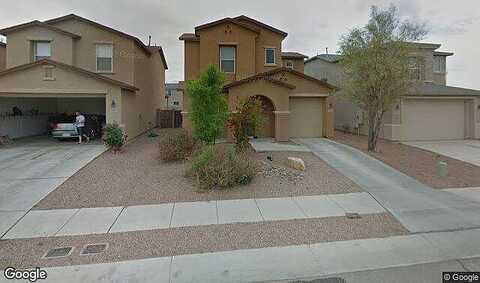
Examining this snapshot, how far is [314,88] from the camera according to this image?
56.7ft

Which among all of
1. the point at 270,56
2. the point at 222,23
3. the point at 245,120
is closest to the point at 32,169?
the point at 245,120

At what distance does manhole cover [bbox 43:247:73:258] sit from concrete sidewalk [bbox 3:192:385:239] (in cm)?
59

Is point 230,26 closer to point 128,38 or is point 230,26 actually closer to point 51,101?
point 128,38

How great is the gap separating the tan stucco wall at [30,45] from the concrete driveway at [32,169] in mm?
5159

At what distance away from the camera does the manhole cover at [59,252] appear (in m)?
4.73

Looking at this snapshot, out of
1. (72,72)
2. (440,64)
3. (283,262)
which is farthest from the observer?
(440,64)

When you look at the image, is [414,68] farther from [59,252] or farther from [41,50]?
[41,50]

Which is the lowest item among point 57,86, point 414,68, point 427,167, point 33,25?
point 427,167

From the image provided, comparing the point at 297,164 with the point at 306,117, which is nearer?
the point at 297,164

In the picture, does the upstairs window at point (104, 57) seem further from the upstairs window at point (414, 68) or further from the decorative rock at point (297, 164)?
the upstairs window at point (414, 68)

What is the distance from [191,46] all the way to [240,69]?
335 cm

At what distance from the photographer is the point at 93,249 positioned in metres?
4.92

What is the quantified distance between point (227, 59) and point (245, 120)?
26.0ft

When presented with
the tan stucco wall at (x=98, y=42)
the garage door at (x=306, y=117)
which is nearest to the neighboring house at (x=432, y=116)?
the garage door at (x=306, y=117)
